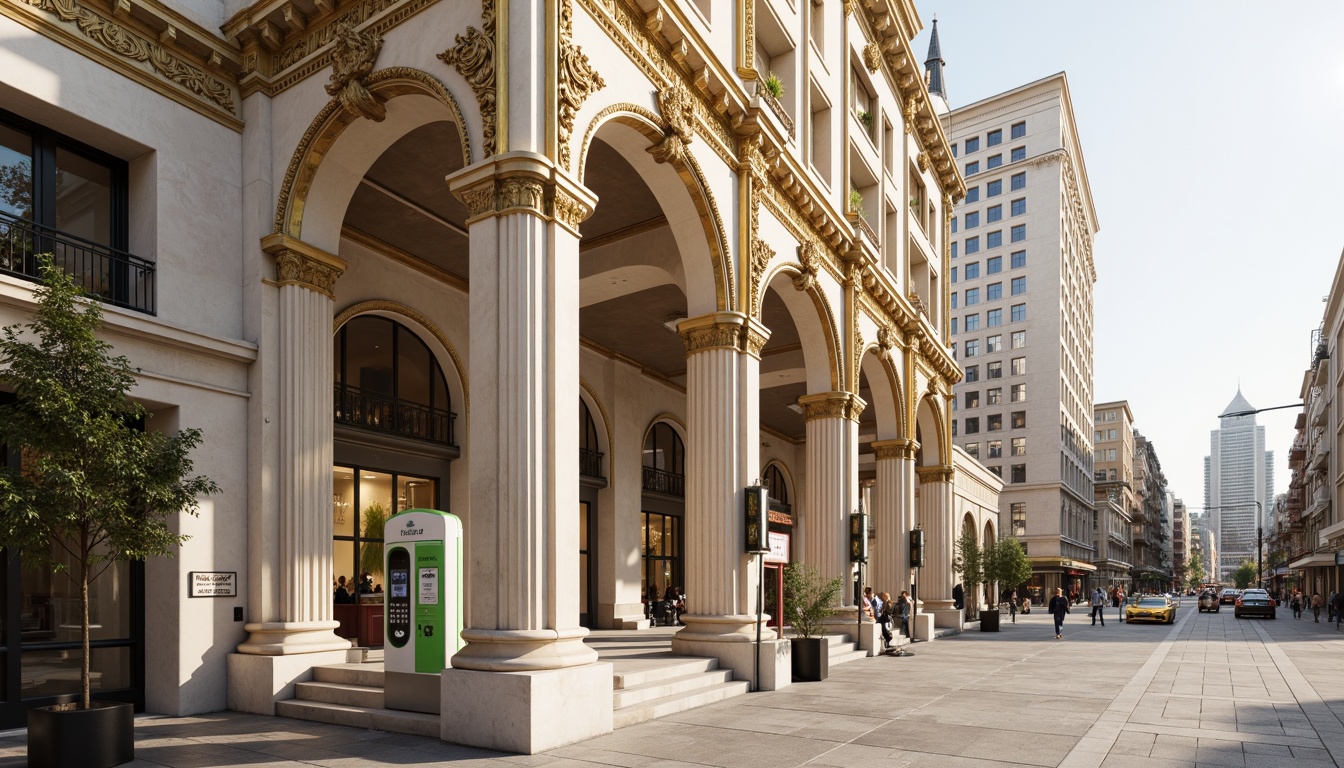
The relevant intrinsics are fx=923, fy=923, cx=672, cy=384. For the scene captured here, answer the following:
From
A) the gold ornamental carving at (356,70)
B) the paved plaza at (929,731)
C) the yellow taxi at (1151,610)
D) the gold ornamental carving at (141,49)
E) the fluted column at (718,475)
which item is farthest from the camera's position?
the yellow taxi at (1151,610)

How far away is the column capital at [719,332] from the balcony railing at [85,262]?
8.43 m

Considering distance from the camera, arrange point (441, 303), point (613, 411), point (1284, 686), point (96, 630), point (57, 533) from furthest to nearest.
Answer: point (613, 411), point (441, 303), point (1284, 686), point (96, 630), point (57, 533)

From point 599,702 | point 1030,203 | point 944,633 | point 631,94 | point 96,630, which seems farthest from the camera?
point 1030,203

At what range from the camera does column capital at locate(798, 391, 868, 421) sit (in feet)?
70.7

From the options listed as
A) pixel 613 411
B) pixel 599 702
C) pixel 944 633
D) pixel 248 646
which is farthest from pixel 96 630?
pixel 944 633

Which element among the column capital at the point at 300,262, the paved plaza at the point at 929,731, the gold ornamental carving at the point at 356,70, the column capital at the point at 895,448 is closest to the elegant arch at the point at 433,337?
the column capital at the point at 300,262

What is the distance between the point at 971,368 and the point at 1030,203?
15.4 metres

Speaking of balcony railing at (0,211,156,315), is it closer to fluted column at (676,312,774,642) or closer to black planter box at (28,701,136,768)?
black planter box at (28,701,136,768)

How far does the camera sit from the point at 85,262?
42.5ft

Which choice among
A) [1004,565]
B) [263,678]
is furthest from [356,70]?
[1004,565]

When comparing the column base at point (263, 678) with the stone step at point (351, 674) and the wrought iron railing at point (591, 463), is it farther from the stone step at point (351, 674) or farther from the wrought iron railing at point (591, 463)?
the wrought iron railing at point (591, 463)

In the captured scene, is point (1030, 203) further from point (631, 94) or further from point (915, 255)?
point (631, 94)

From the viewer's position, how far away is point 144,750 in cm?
1023

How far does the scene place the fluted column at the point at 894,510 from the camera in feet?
90.2
